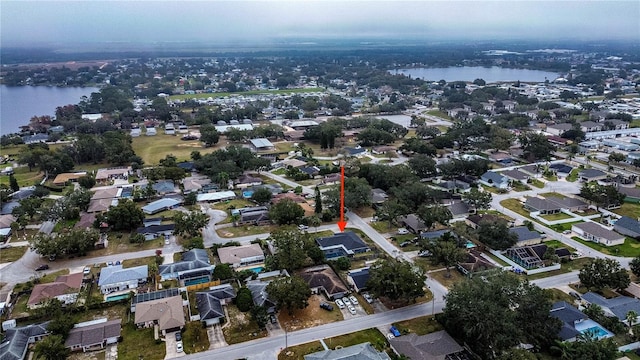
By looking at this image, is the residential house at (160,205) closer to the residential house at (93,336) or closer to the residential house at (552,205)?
the residential house at (93,336)

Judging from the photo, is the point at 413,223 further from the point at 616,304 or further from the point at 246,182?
the point at 246,182

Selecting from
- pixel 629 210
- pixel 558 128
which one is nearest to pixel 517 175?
pixel 629 210

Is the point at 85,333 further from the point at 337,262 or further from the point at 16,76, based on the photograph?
the point at 16,76

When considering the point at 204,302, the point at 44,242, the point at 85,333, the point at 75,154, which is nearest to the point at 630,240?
the point at 204,302

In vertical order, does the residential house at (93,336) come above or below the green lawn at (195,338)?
above

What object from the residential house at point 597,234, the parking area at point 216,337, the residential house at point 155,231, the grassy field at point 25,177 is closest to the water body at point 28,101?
the grassy field at point 25,177

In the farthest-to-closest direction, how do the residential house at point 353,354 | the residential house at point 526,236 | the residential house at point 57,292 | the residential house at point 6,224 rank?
the residential house at point 6,224 < the residential house at point 526,236 < the residential house at point 57,292 < the residential house at point 353,354

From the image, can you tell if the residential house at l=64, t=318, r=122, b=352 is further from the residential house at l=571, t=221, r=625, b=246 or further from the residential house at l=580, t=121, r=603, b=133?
the residential house at l=580, t=121, r=603, b=133
